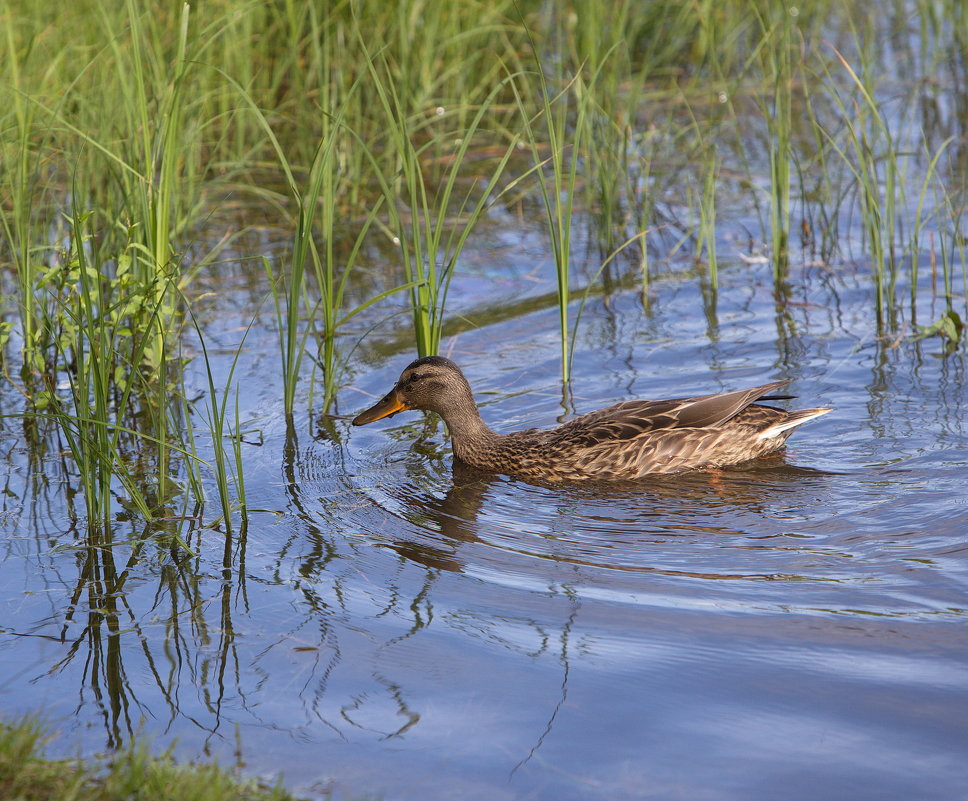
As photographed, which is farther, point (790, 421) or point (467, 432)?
point (467, 432)

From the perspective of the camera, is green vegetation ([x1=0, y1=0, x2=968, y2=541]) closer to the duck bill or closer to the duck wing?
the duck bill

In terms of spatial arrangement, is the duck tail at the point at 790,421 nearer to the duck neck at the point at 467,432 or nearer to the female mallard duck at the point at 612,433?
the female mallard duck at the point at 612,433

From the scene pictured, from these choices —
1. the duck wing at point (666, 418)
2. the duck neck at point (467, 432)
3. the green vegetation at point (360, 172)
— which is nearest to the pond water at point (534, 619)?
the duck neck at point (467, 432)

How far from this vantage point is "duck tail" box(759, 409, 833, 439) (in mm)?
6637

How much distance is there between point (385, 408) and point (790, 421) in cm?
219

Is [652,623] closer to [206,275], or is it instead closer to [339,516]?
[339,516]

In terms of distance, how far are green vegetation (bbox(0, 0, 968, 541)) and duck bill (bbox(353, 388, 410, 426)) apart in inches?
10.9

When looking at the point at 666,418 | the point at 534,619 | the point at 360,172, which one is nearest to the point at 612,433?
the point at 666,418

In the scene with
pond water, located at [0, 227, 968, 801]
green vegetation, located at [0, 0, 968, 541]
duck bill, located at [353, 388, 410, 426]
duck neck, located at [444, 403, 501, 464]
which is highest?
green vegetation, located at [0, 0, 968, 541]

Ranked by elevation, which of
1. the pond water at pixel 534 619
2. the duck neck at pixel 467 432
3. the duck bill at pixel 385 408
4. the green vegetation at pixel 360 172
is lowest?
the pond water at pixel 534 619

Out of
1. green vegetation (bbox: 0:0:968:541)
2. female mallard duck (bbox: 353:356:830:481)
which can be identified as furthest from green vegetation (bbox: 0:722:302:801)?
female mallard duck (bbox: 353:356:830:481)

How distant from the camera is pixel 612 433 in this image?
6.65 meters

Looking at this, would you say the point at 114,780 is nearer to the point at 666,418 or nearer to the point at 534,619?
the point at 534,619

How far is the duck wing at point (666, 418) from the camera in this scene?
262 inches
